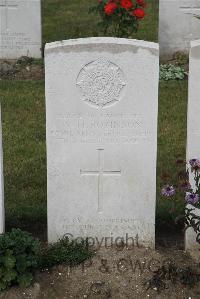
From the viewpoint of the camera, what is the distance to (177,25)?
10.8 metres

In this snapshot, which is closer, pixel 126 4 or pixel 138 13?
pixel 126 4

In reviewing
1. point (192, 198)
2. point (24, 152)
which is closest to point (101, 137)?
point (192, 198)

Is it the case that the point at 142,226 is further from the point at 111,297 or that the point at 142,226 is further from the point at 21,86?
the point at 21,86

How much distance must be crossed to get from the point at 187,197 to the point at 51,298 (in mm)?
1104

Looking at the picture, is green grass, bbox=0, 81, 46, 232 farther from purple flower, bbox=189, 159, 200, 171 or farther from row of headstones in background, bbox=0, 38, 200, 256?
purple flower, bbox=189, 159, 200, 171

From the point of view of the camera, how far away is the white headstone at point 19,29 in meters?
10.7

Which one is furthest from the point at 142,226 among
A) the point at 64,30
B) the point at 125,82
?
the point at 64,30

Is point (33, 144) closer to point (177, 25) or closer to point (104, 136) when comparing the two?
point (104, 136)

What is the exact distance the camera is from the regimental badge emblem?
492 centimetres

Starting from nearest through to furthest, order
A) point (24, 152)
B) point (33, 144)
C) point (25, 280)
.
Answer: point (25, 280) → point (24, 152) → point (33, 144)

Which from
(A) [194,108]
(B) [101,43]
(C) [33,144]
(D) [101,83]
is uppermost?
(B) [101,43]

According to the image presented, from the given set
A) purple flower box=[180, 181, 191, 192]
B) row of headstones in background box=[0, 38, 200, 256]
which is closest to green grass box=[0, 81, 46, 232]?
row of headstones in background box=[0, 38, 200, 256]

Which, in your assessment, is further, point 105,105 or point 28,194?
point 28,194

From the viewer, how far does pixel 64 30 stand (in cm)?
1249
